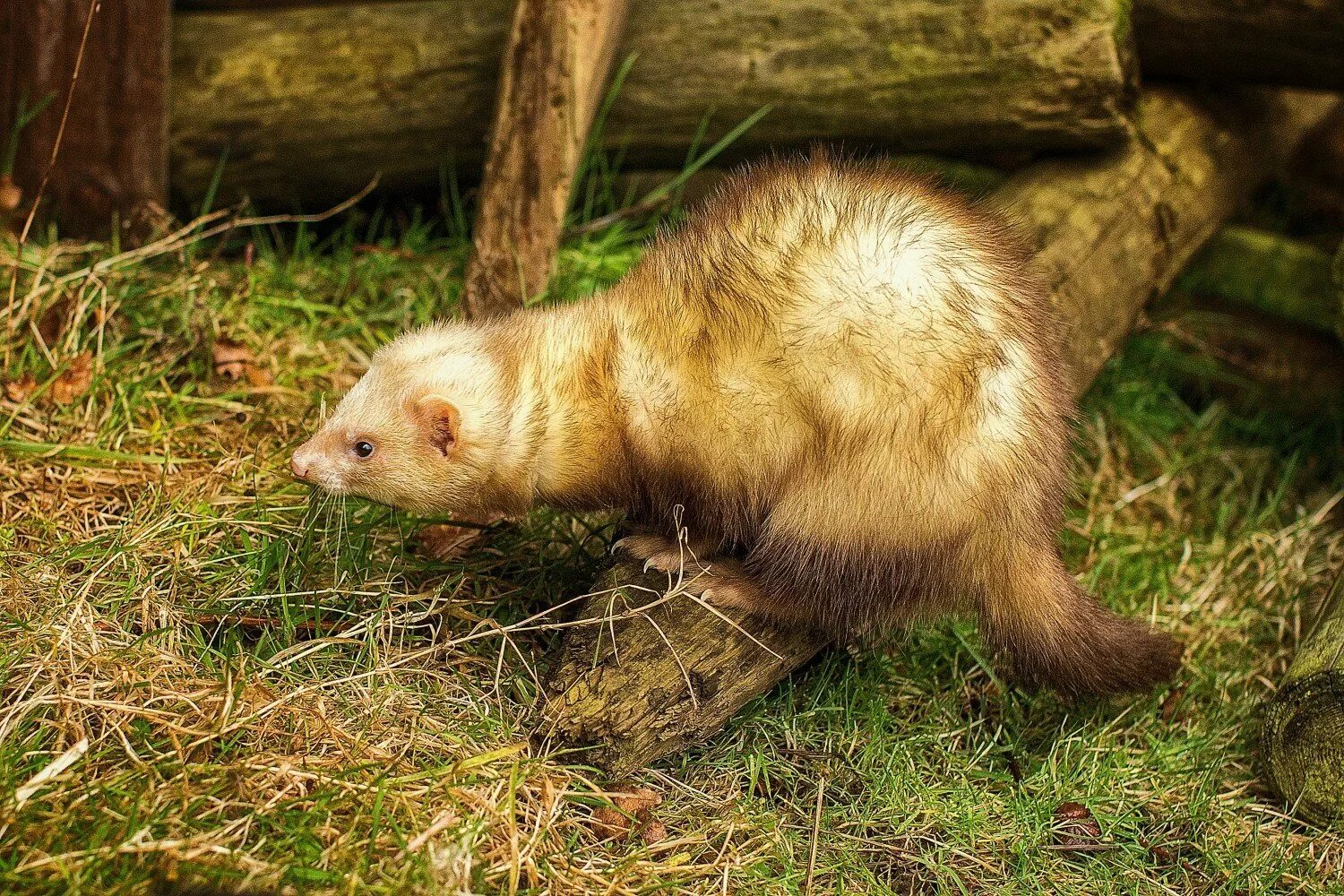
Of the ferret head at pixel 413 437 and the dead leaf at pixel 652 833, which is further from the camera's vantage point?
the ferret head at pixel 413 437

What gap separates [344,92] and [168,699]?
8.47 feet

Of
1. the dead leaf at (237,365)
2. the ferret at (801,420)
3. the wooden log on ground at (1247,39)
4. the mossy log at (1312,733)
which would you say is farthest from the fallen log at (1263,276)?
the dead leaf at (237,365)

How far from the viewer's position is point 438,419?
3191 millimetres

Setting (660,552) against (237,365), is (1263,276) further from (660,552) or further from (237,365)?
(237,365)

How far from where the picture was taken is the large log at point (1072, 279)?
2986 mm

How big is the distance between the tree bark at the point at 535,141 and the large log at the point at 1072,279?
1425 mm

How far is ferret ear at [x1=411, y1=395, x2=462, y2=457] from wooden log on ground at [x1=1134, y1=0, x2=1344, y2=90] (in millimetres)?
2849

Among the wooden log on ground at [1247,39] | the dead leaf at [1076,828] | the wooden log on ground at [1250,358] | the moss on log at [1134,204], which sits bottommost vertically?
the dead leaf at [1076,828]

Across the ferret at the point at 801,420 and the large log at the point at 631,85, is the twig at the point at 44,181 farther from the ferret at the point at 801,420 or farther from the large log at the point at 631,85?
the ferret at the point at 801,420

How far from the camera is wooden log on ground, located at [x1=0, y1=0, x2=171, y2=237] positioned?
4141 mm

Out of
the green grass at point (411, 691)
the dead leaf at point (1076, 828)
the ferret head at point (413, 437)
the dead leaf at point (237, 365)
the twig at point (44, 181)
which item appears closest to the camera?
the green grass at point (411, 691)

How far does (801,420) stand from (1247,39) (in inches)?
97.7

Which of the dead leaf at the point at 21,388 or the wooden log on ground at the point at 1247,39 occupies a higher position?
the wooden log on ground at the point at 1247,39

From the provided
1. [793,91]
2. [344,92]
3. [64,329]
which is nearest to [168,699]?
[64,329]
